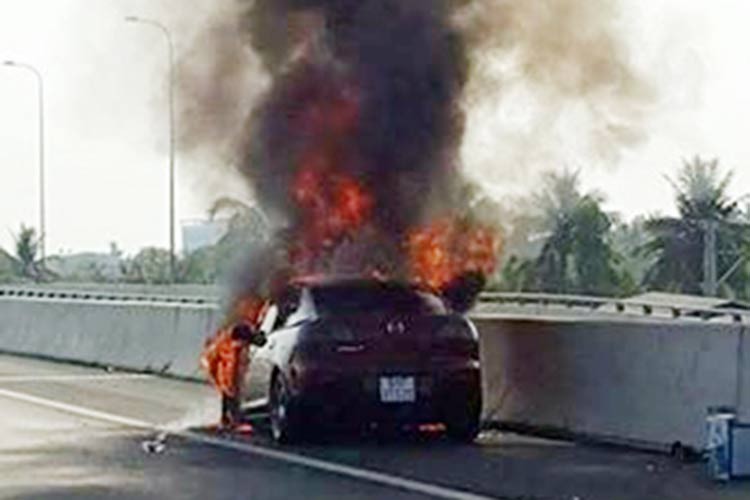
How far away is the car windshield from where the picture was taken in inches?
674

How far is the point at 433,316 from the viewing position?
668 inches

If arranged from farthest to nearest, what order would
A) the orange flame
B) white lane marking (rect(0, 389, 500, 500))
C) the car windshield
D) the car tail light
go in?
the orange flame → the car windshield → the car tail light → white lane marking (rect(0, 389, 500, 500))

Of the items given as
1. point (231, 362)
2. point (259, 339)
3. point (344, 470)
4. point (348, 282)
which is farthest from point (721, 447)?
point (231, 362)

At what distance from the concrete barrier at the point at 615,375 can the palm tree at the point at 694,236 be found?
63.5 m

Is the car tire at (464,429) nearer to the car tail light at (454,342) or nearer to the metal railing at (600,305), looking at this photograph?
the car tail light at (454,342)

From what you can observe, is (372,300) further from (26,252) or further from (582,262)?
(26,252)

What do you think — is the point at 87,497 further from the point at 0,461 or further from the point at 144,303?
the point at 144,303

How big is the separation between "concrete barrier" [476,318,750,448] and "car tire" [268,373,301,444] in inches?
95.0

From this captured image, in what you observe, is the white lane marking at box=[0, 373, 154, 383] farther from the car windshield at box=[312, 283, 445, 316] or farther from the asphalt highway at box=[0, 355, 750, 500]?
the car windshield at box=[312, 283, 445, 316]

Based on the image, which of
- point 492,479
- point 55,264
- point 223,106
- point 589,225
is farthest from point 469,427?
point 55,264

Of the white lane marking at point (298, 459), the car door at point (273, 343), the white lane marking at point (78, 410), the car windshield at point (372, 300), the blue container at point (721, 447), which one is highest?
the car windshield at point (372, 300)

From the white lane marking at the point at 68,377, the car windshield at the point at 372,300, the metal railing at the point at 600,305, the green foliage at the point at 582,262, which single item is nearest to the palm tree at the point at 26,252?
the green foliage at the point at 582,262

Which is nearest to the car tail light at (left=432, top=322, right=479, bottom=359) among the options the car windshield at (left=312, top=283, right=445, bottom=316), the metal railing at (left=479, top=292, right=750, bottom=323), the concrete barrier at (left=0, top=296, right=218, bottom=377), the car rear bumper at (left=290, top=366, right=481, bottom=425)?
the car rear bumper at (left=290, top=366, right=481, bottom=425)

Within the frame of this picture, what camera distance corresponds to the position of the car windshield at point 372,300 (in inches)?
674
